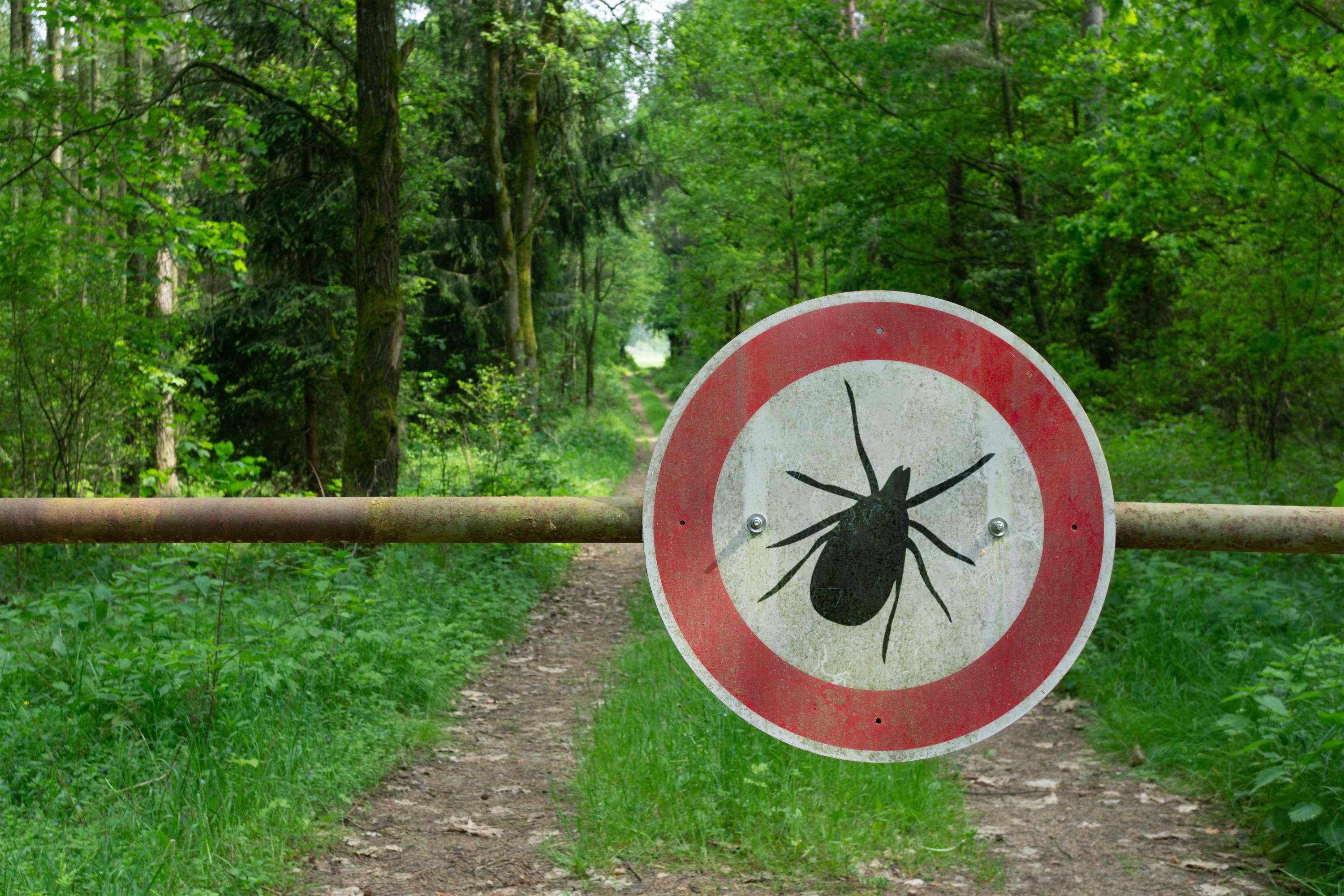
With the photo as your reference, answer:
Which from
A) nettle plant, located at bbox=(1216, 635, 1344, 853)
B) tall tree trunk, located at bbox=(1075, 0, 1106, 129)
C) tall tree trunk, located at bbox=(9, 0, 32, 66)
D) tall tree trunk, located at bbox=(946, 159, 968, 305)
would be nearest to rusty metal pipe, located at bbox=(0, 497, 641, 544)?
nettle plant, located at bbox=(1216, 635, 1344, 853)

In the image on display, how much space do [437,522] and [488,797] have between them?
3600 millimetres

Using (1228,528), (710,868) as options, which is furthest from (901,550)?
(710,868)

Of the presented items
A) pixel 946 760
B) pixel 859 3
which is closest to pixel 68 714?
pixel 946 760

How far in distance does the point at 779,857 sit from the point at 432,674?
3.20 metres

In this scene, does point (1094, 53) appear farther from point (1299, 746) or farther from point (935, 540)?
point (935, 540)

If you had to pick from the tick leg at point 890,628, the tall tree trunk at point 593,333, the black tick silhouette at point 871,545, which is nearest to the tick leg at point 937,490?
the black tick silhouette at point 871,545

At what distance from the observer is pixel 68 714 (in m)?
4.96

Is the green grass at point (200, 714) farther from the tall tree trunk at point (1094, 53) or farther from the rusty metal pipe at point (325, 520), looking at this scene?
the tall tree trunk at point (1094, 53)

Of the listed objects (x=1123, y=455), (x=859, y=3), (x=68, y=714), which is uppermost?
(x=859, y=3)

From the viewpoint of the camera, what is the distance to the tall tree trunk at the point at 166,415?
13.2 meters

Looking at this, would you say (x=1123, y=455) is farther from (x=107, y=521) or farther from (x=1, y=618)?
(x=107, y=521)

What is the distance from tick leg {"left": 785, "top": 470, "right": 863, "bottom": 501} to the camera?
1.55 meters

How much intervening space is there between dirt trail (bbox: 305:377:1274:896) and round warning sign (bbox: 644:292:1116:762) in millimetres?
2874

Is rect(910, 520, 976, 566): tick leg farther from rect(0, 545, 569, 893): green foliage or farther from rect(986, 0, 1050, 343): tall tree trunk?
rect(986, 0, 1050, 343): tall tree trunk
